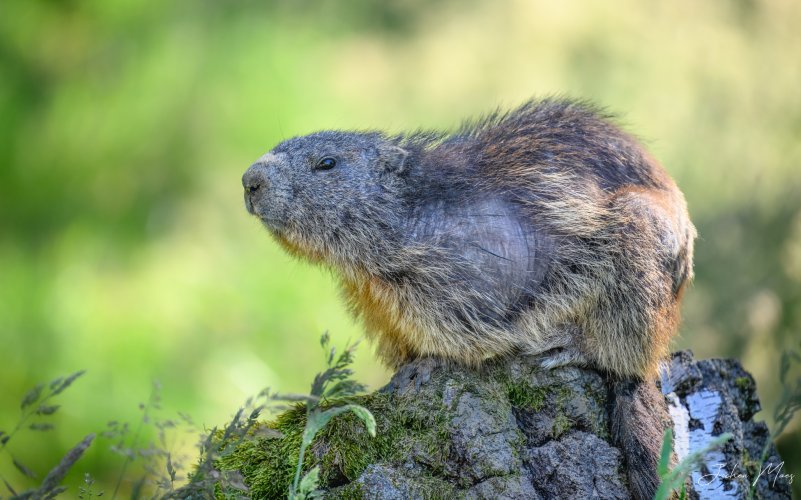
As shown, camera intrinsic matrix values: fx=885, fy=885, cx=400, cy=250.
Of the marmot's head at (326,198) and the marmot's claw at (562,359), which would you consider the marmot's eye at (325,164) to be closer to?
the marmot's head at (326,198)

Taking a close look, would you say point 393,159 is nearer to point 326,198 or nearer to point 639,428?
point 326,198

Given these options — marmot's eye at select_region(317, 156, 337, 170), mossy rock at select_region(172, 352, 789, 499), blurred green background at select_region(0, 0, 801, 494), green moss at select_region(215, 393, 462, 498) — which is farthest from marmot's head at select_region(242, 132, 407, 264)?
blurred green background at select_region(0, 0, 801, 494)

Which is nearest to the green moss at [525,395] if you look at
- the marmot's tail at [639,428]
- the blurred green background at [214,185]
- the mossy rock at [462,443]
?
the mossy rock at [462,443]

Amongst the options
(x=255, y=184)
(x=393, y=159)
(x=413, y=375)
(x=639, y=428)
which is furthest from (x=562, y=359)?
(x=255, y=184)

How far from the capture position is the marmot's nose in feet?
18.2

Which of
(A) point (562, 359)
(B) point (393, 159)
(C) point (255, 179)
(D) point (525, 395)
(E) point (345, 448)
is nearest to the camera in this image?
(E) point (345, 448)

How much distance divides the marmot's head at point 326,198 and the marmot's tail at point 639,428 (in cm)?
170

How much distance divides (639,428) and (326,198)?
2340 millimetres

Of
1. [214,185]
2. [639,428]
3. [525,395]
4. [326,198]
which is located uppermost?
[214,185]

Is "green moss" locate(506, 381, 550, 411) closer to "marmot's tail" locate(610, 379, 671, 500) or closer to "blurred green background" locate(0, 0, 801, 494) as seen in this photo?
"marmot's tail" locate(610, 379, 671, 500)

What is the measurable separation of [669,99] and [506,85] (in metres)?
2.25

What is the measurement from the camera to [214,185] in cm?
1048

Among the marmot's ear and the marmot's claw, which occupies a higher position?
the marmot's ear

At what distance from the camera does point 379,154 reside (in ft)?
18.9
